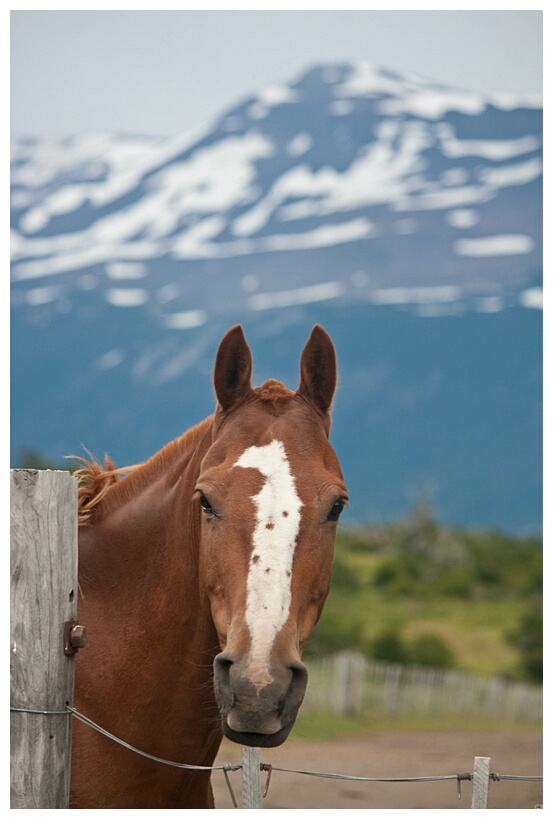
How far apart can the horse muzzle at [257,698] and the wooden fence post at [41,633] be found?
1.99ft

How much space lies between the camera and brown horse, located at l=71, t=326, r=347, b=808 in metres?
2.55

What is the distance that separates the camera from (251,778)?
137 inches

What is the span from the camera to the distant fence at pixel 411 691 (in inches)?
710

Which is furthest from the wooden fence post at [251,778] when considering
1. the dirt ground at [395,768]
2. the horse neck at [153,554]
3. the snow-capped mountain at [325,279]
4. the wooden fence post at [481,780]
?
the snow-capped mountain at [325,279]

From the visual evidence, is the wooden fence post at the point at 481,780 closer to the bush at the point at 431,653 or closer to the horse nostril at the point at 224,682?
the horse nostril at the point at 224,682

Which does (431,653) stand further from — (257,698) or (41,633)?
(257,698)

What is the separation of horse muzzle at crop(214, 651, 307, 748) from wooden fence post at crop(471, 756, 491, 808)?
4.19ft

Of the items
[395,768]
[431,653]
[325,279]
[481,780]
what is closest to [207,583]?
[481,780]

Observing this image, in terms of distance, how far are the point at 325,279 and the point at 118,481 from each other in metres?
66.4

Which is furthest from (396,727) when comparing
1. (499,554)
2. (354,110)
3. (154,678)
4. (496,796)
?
(354,110)

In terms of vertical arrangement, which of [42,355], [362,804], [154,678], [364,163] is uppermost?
[364,163]

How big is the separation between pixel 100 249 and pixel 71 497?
69.0 meters

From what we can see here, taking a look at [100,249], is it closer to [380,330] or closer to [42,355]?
[42,355]

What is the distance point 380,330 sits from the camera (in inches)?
2608
